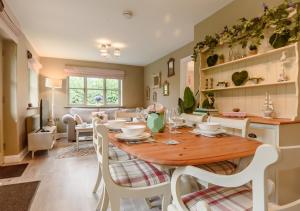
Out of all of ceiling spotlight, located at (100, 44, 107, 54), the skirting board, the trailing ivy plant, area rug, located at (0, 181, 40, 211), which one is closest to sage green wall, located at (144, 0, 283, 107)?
the trailing ivy plant

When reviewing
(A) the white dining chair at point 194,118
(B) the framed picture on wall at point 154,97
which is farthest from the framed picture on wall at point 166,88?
(A) the white dining chair at point 194,118

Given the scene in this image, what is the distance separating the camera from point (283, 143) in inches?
65.1

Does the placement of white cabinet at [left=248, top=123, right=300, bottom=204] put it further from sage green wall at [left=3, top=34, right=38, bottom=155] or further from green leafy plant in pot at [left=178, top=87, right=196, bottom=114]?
sage green wall at [left=3, top=34, right=38, bottom=155]

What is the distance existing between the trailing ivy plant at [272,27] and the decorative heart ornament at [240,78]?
33cm

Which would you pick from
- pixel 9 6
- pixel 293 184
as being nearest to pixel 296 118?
pixel 293 184

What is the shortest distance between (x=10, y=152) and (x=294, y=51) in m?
4.22

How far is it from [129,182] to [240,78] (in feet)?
6.31

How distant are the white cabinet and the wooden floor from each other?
46.4 inches

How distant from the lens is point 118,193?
3.71ft

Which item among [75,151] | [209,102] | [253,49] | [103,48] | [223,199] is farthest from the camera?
[103,48]

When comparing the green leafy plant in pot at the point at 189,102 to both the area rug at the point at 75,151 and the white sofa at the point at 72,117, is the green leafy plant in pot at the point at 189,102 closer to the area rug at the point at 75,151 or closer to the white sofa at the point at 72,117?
the area rug at the point at 75,151

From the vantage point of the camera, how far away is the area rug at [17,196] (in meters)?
1.79

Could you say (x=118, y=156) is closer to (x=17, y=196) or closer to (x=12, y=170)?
(x=17, y=196)

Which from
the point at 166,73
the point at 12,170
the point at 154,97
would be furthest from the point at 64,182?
the point at 154,97
